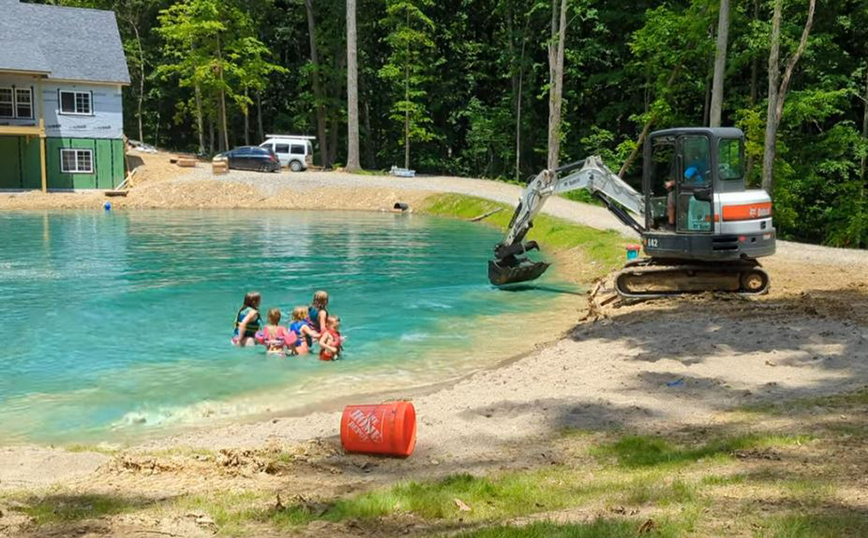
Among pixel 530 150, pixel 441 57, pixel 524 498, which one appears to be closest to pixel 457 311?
pixel 524 498

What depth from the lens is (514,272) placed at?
2134cm

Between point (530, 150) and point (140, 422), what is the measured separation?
50.3 metres

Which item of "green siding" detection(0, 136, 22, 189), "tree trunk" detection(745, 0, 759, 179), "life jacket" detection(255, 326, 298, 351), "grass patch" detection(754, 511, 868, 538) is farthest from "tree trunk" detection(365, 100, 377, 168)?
"grass patch" detection(754, 511, 868, 538)

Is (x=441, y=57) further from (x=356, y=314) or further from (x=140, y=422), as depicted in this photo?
(x=140, y=422)

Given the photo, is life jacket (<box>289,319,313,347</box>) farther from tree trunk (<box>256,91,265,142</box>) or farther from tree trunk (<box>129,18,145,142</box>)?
tree trunk (<box>129,18,145,142</box>)

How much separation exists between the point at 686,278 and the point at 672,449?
1000 cm

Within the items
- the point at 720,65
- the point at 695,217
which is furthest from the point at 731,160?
the point at 720,65

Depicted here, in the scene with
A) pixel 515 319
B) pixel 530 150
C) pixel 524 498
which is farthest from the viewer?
pixel 530 150

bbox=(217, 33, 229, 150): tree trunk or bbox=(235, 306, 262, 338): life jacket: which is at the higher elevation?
bbox=(217, 33, 229, 150): tree trunk

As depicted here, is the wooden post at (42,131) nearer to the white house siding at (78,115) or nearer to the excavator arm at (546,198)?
the white house siding at (78,115)

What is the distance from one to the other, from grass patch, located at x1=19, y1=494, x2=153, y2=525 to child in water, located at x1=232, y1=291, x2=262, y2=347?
27.2 ft

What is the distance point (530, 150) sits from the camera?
59.0m

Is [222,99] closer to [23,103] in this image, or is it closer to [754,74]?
[23,103]

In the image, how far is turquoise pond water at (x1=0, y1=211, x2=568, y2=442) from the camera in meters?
12.2
